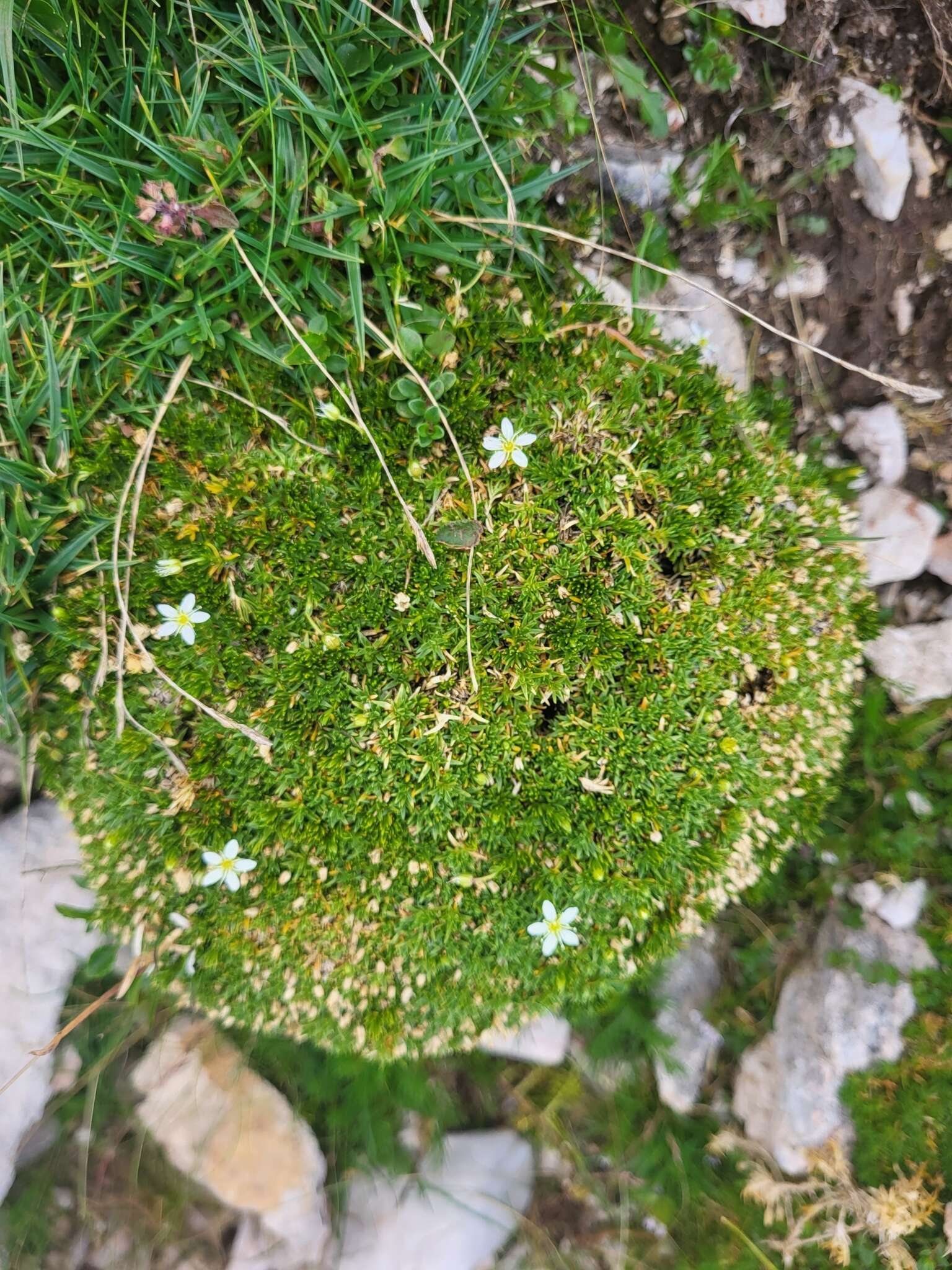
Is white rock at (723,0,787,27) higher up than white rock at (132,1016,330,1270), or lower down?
higher up

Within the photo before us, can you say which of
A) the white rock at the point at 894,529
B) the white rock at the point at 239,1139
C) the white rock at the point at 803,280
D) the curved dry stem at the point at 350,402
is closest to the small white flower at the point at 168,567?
the curved dry stem at the point at 350,402

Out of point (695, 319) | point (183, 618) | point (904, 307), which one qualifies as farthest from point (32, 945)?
point (904, 307)

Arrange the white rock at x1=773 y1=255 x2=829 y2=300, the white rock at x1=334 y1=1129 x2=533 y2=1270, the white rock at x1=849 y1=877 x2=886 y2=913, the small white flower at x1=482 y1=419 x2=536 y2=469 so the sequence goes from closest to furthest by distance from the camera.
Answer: the small white flower at x1=482 y1=419 x2=536 y2=469 → the white rock at x1=773 y1=255 x2=829 y2=300 → the white rock at x1=849 y1=877 x2=886 y2=913 → the white rock at x1=334 y1=1129 x2=533 y2=1270

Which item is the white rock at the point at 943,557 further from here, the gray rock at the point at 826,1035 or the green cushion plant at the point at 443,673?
the gray rock at the point at 826,1035

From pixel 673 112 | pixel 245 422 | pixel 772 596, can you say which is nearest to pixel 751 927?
pixel 772 596

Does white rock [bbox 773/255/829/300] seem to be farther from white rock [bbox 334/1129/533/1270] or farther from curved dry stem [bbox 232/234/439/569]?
white rock [bbox 334/1129/533/1270]

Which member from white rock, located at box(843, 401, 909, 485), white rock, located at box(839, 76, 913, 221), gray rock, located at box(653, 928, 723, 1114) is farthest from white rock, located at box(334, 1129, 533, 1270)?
white rock, located at box(839, 76, 913, 221)

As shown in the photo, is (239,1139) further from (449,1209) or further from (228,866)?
(228,866)

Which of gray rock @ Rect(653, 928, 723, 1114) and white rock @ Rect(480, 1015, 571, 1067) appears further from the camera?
gray rock @ Rect(653, 928, 723, 1114)
